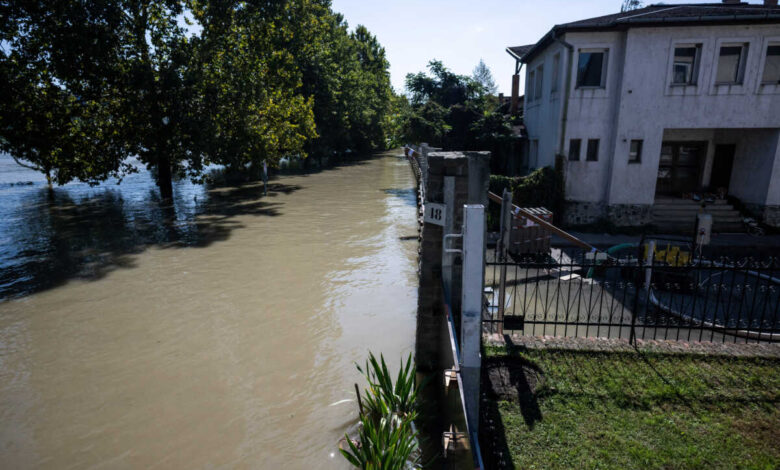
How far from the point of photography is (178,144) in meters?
18.1

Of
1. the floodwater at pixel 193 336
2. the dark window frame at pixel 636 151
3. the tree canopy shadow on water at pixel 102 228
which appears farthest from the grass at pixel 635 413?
the dark window frame at pixel 636 151

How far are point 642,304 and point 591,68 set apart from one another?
34.4 feet

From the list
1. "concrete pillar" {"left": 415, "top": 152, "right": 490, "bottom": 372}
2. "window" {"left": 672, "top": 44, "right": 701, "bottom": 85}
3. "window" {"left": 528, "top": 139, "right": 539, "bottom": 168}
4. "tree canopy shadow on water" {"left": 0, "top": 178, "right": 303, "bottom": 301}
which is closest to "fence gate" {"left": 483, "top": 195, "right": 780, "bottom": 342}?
"concrete pillar" {"left": 415, "top": 152, "right": 490, "bottom": 372}

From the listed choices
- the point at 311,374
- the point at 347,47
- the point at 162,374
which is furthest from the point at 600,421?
the point at 347,47

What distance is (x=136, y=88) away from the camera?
16312 millimetres

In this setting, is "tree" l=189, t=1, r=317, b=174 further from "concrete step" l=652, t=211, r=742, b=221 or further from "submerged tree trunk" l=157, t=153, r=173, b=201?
"concrete step" l=652, t=211, r=742, b=221

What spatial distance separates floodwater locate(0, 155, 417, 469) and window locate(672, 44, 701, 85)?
1066 cm

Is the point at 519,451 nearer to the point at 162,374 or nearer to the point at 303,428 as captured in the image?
the point at 303,428

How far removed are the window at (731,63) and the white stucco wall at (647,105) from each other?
0.79 feet

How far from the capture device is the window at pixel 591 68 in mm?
15766

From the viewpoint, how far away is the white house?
14852 millimetres

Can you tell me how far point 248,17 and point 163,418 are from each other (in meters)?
19.2

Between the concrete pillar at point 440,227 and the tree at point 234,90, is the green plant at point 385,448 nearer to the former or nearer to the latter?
the concrete pillar at point 440,227

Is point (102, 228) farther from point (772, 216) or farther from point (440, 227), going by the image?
point (772, 216)
